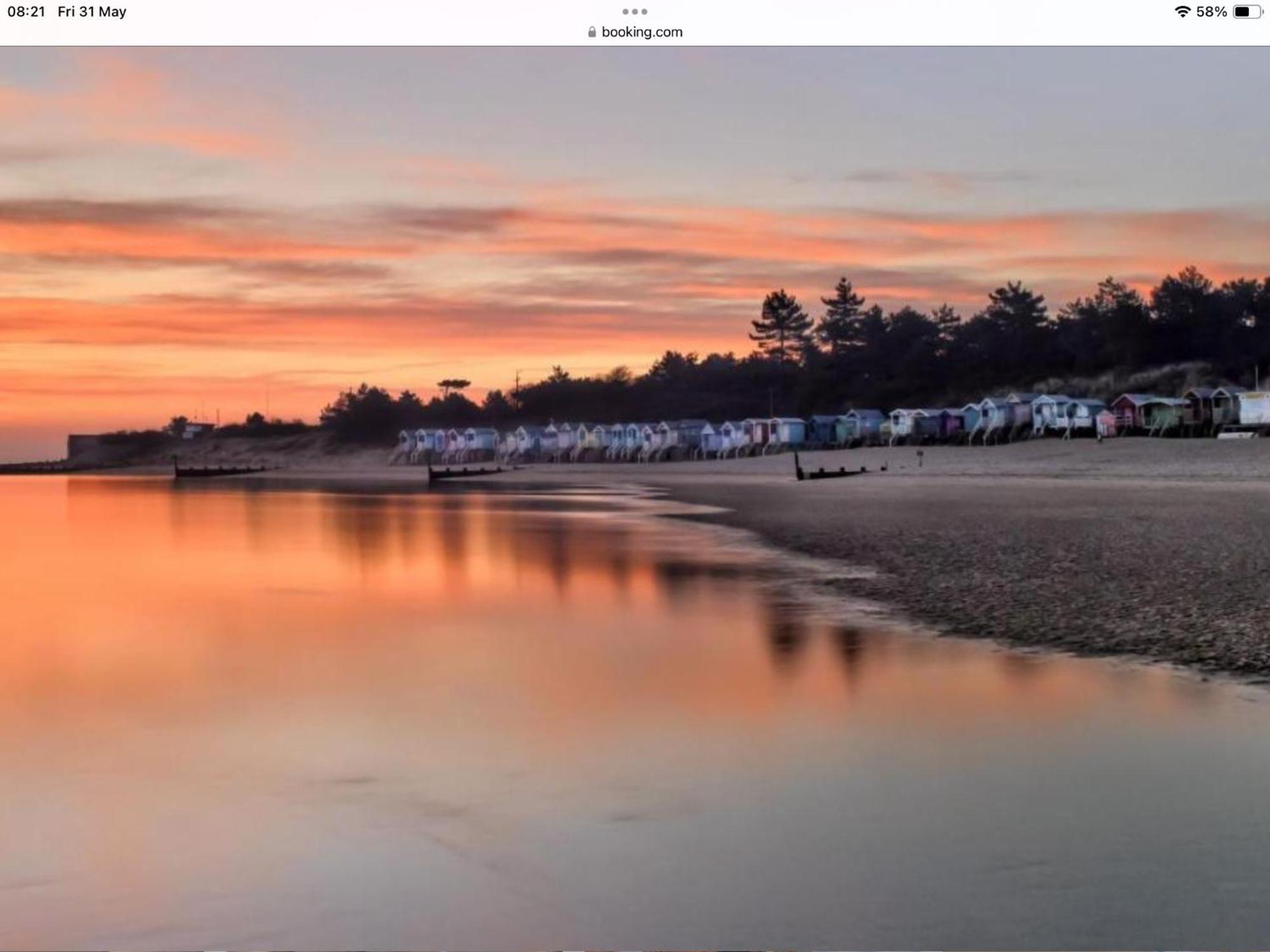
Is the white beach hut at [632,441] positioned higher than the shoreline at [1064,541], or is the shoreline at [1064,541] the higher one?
the white beach hut at [632,441]

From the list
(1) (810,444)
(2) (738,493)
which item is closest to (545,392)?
(1) (810,444)

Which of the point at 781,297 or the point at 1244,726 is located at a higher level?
the point at 781,297

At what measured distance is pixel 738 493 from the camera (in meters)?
55.2

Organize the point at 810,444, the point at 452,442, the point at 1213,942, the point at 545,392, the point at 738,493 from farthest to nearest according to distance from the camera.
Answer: the point at 545,392 < the point at 452,442 < the point at 810,444 < the point at 738,493 < the point at 1213,942

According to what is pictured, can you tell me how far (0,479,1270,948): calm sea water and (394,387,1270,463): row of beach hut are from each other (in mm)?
66783

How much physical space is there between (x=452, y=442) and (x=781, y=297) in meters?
42.2

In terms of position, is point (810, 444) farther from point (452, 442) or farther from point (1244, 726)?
point (1244, 726)

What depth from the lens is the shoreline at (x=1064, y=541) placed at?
1243 cm

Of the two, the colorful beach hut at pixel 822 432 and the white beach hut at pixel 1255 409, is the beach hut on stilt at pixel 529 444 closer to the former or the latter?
the colorful beach hut at pixel 822 432

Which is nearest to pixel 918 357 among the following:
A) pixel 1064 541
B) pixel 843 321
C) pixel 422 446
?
pixel 843 321

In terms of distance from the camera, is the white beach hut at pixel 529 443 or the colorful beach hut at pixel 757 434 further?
the white beach hut at pixel 529 443

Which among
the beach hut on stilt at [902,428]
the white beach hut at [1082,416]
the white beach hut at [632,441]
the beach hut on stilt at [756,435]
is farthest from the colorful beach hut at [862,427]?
the white beach hut at [632,441]
